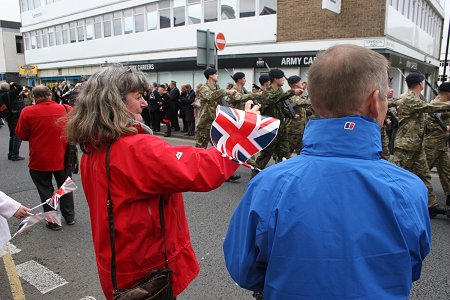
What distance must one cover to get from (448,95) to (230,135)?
15.3 feet

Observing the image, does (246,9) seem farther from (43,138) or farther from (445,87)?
(43,138)

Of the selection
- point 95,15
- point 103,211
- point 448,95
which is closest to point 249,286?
point 103,211

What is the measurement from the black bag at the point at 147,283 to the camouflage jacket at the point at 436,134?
5.11 meters

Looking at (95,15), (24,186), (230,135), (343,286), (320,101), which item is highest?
(95,15)

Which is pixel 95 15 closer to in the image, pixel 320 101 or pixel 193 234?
pixel 193 234

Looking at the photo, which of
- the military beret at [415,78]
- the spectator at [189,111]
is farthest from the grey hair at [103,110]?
the spectator at [189,111]

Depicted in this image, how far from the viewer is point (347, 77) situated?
1136mm

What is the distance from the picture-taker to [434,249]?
4250 millimetres

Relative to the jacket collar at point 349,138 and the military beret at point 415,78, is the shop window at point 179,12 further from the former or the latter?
the jacket collar at point 349,138

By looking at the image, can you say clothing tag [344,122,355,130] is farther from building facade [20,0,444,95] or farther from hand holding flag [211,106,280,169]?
building facade [20,0,444,95]

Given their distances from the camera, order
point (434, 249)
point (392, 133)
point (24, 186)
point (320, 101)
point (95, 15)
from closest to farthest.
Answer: point (320, 101), point (434, 249), point (24, 186), point (392, 133), point (95, 15)

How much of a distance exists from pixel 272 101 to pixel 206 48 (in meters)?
4.67

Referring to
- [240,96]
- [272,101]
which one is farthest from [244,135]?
[240,96]

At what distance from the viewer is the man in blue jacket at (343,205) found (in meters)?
1.10
